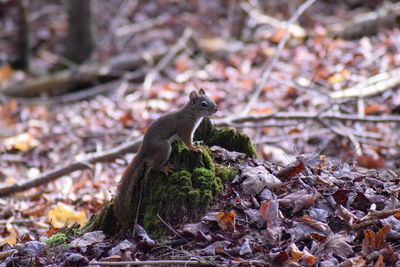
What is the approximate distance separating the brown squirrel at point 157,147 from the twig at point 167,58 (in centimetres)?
596

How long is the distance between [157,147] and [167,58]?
7456mm

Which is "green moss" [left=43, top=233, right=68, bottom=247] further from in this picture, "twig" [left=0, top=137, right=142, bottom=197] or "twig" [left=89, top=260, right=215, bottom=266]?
"twig" [left=0, top=137, right=142, bottom=197]

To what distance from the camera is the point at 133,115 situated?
9.02m

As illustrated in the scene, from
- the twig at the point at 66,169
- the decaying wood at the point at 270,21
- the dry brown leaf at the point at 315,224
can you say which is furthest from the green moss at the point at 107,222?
the decaying wood at the point at 270,21

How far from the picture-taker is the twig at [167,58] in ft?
34.3

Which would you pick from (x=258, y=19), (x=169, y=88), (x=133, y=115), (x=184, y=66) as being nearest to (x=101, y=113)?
(x=133, y=115)

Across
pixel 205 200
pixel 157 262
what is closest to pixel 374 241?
pixel 205 200

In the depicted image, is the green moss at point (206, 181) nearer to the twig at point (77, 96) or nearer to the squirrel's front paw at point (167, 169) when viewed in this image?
the squirrel's front paw at point (167, 169)

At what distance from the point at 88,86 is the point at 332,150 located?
19.7 feet

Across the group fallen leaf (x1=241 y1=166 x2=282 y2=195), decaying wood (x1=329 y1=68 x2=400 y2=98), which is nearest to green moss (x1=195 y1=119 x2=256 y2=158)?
fallen leaf (x1=241 y1=166 x2=282 y2=195)

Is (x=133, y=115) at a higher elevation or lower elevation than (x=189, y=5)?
lower

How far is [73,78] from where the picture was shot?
10.9 meters

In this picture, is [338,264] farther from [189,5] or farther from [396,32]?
[189,5]

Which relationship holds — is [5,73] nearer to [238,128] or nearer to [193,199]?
[238,128]
